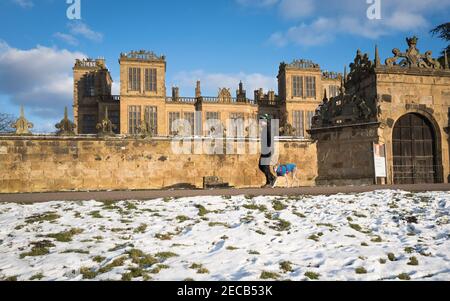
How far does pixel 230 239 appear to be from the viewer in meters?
6.77

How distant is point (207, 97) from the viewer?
45281 millimetres

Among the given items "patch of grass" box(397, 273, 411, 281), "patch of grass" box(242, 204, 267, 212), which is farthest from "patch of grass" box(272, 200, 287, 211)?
"patch of grass" box(397, 273, 411, 281)

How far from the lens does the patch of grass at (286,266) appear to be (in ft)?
17.8

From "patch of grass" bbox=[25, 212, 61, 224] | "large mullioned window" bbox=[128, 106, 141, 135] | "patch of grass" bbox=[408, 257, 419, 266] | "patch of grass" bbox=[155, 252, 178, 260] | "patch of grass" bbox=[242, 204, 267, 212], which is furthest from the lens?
"large mullioned window" bbox=[128, 106, 141, 135]

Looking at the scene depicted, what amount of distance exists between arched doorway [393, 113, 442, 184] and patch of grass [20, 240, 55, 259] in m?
13.5

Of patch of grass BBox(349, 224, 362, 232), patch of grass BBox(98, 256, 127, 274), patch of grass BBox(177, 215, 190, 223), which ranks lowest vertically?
patch of grass BBox(98, 256, 127, 274)

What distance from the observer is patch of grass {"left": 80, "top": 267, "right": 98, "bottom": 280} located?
5.14m

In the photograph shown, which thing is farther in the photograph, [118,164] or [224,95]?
[224,95]

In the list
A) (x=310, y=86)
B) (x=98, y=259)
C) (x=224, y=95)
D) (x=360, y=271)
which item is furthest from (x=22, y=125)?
(x=310, y=86)

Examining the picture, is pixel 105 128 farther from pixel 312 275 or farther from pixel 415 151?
pixel 312 275

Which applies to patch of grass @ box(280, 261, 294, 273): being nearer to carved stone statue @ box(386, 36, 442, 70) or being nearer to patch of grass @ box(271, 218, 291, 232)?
patch of grass @ box(271, 218, 291, 232)

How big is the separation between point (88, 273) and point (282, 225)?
3.91 m

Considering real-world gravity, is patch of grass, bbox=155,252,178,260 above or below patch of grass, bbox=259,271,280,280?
above

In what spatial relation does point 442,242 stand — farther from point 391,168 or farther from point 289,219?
point 391,168
